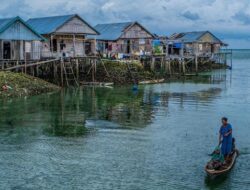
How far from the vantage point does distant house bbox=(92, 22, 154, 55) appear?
5591 centimetres

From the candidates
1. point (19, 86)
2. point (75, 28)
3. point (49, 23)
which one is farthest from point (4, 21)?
point (75, 28)

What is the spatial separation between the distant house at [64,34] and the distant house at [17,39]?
240 centimetres

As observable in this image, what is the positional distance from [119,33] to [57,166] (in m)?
39.0

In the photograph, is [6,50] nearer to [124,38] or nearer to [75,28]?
[75,28]

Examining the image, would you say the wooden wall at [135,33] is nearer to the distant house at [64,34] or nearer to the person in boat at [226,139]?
the distant house at [64,34]

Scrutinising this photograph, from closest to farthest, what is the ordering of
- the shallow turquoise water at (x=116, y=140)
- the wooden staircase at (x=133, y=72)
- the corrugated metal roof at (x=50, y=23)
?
the shallow turquoise water at (x=116, y=140), the corrugated metal roof at (x=50, y=23), the wooden staircase at (x=133, y=72)

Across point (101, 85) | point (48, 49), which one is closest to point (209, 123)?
point (101, 85)

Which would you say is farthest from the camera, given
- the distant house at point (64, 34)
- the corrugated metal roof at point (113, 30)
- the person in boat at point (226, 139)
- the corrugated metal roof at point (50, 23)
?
the corrugated metal roof at point (113, 30)

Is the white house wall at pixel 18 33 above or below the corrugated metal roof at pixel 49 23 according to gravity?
below

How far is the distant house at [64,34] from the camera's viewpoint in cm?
4503

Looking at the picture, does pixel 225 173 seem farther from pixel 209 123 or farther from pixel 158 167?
pixel 209 123

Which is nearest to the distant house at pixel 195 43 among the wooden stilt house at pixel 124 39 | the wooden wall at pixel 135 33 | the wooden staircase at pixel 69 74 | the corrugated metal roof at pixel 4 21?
the wooden stilt house at pixel 124 39

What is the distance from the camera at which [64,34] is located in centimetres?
4612

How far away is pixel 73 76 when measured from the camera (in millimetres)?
44500
